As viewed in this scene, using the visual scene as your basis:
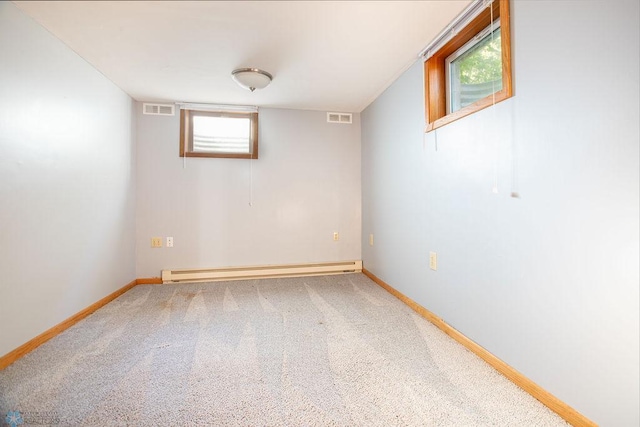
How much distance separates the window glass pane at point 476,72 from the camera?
1475 millimetres

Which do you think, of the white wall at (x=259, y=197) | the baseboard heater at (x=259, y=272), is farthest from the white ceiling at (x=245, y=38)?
the baseboard heater at (x=259, y=272)

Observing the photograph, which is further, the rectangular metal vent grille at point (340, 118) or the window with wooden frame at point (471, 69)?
the rectangular metal vent grille at point (340, 118)

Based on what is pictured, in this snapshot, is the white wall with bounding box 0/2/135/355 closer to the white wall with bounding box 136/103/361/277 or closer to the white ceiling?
the white ceiling

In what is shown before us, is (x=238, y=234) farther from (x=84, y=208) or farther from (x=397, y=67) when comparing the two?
(x=397, y=67)

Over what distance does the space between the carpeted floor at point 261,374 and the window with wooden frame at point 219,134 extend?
1.69m

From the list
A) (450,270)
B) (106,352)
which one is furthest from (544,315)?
(106,352)

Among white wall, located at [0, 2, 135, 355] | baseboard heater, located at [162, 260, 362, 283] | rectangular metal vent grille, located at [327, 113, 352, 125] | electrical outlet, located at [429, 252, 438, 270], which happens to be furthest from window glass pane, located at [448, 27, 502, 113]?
white wall, located at [0, 2, 135, 355]

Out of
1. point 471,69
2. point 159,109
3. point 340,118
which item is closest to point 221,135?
point 159,109

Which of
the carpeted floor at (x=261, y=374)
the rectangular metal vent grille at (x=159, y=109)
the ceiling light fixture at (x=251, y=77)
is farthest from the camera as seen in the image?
the rectangular metal vent grille at (x=159, y=109)

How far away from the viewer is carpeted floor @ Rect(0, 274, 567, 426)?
3.50ft

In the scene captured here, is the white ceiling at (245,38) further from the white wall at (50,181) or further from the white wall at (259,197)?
the white wall at (259,197)

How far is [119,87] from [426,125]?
2723 millimetres

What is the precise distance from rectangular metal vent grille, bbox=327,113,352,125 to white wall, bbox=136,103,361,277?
2.5 inches

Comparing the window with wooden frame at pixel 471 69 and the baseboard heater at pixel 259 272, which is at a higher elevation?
the window with wooden frame at pixel 471 69
